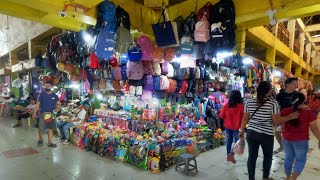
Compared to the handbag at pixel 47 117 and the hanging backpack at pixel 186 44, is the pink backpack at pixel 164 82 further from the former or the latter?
the handbag at pixel 47 117

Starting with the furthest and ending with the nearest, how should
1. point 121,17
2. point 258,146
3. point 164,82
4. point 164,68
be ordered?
point 164,68
point 164,82
point 121,17
point 258,146

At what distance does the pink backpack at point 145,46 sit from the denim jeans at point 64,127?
3.49 metres

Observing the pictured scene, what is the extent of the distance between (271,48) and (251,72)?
337 centimetres

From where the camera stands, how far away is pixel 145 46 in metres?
4.80

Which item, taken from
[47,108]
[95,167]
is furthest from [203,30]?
[47,108]

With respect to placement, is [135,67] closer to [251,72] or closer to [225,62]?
[225,62]

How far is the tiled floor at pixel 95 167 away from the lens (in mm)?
4121

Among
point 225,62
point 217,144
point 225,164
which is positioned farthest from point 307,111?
point 225,62

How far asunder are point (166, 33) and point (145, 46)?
2.34 ft

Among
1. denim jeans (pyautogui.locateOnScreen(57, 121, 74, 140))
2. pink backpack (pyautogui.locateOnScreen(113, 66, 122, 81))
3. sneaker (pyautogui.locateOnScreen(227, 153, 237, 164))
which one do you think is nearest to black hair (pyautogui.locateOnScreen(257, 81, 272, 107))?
sneaker (pyautogui.locateOnScreen(227, 153, 237, 164))

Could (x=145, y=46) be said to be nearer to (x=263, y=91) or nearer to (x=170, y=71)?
(x=170, y=71)

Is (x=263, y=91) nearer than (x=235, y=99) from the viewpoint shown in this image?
Yes

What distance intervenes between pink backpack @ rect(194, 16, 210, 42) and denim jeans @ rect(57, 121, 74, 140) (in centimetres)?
480

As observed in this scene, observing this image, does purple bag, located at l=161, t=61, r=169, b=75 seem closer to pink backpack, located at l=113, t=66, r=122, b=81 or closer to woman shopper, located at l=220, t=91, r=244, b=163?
pink backpack, located at l=113, t=66, r=122, b=81
